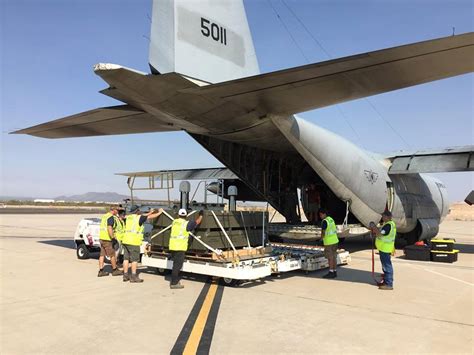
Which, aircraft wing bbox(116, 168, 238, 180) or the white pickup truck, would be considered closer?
the white pickup truck

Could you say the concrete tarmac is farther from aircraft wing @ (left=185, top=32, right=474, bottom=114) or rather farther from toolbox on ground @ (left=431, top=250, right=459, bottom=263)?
aircraft wing @ (left=185, top=32, right=474, bottom=114)

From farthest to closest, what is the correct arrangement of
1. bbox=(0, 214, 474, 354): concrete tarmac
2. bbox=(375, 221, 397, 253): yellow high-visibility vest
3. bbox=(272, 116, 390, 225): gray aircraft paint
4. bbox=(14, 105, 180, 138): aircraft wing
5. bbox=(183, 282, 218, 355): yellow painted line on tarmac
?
bbox=(272, 116, 390, 225): gray aircraft paint, bbox=(14, 105, 180, 138): aircraft wing, bbox=(375, 221, 397, 253): yellow high-visibility vest, bbox=(0, 214, 474, 354): concrete tarmac, bbox=(183, 282, 218, 355): yellow painted line on tarmac

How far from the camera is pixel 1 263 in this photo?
10672 millimetres

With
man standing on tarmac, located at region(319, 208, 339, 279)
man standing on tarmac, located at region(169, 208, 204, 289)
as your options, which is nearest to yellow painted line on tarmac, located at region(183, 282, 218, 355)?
man standing on tarmac, located at region(169, 208, 204, 289)

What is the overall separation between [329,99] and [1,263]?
950cm

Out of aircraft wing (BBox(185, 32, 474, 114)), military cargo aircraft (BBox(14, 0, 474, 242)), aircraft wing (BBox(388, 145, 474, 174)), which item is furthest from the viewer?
aircraft wing (BBox(388, 145, 474, 174))

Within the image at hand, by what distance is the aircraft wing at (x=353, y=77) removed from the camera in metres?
6.03

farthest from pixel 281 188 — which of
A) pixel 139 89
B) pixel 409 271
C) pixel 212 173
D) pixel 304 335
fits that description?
pixel 304 335

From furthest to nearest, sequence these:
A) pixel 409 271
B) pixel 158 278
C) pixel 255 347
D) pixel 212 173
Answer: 1. pixel 212 173
2. pixel 409 271
3. pixel 158 278
4. pixel 255 347

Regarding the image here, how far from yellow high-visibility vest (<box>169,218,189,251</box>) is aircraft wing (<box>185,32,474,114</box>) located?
2.74m

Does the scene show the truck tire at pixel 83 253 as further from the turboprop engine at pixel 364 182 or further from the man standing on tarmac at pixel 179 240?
the turboprop engine at pixel 364 182

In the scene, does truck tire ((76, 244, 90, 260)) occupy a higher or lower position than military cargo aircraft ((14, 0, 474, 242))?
lower

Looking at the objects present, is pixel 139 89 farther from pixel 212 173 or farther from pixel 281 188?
pixel 212 173

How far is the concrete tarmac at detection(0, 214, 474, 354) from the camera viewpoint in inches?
189
